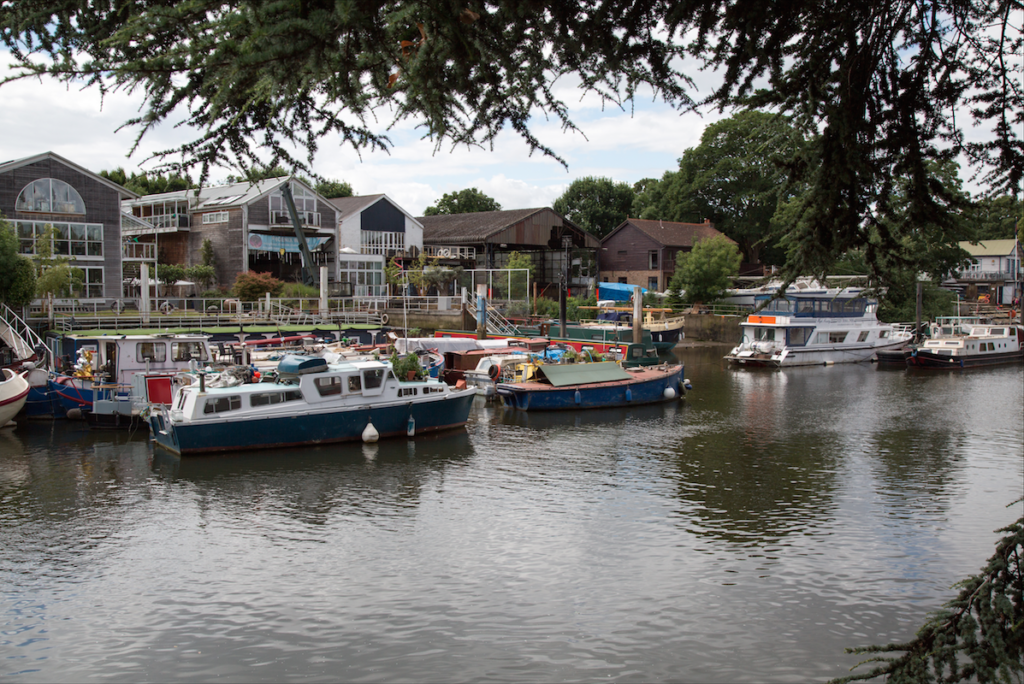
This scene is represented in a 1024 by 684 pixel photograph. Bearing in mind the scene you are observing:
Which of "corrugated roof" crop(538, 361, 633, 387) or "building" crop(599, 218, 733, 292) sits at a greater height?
"building" crop(599, 218, 733, 292)

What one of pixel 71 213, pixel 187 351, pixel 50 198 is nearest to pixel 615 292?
pixel 71 213

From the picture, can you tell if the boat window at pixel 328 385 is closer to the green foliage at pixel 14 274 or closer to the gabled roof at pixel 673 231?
the green foliage at pixel 14 274

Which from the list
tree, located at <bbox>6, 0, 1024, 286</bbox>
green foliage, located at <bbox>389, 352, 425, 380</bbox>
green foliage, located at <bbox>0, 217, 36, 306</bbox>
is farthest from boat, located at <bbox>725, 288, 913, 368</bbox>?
tree, located at <bbox>6, 0, 1024, 286</bbox>

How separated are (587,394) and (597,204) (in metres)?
61.8

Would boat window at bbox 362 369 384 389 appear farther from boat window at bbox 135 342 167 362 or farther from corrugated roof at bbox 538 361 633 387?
boat window at bbox 135 342 167 362

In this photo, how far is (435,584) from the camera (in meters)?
13.8

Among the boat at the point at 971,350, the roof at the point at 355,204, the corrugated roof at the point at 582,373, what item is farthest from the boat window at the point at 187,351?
the boat at the point at 971,350

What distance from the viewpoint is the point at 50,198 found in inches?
1609

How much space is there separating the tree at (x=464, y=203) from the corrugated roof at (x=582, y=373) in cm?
6146

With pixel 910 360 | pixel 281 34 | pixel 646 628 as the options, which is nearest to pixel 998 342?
pixel 910 360

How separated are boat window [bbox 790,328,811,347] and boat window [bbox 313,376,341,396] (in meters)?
33.1

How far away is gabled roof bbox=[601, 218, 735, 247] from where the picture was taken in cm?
7379

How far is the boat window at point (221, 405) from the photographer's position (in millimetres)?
22422

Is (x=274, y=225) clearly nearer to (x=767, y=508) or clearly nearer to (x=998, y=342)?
(x=767, y=508)
